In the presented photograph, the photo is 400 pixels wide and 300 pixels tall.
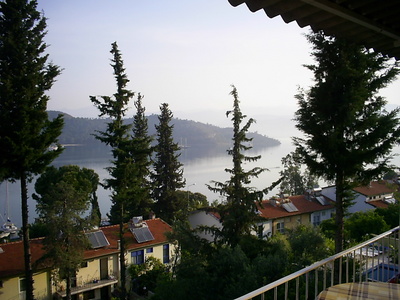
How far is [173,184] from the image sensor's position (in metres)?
31.8

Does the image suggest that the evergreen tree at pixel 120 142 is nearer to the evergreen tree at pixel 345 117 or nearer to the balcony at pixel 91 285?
the balcony at pixel 91 285

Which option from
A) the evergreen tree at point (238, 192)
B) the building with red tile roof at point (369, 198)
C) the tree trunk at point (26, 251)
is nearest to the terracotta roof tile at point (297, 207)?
the building with red tile roof at point (369, 198)

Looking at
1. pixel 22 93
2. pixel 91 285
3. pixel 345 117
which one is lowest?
pixel 91 285

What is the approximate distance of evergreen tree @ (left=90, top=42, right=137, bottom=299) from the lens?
16078 millimetres

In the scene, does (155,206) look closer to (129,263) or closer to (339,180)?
(129,263)

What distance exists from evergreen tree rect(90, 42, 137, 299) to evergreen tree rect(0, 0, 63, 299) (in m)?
3.09

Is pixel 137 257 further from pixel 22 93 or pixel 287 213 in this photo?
pixel 287 213

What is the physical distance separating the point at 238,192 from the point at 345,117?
14.2 feet

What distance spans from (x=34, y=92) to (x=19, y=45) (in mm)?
1766

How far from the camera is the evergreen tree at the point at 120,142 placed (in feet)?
52.7

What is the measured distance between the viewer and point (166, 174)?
1245 inches

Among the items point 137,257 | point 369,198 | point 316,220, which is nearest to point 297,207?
point 316,220

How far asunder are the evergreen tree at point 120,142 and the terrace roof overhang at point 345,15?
47.4ft

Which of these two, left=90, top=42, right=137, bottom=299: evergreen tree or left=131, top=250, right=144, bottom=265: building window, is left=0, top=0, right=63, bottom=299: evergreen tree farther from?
left=131, top=250, right=144, bottom=265: building window
